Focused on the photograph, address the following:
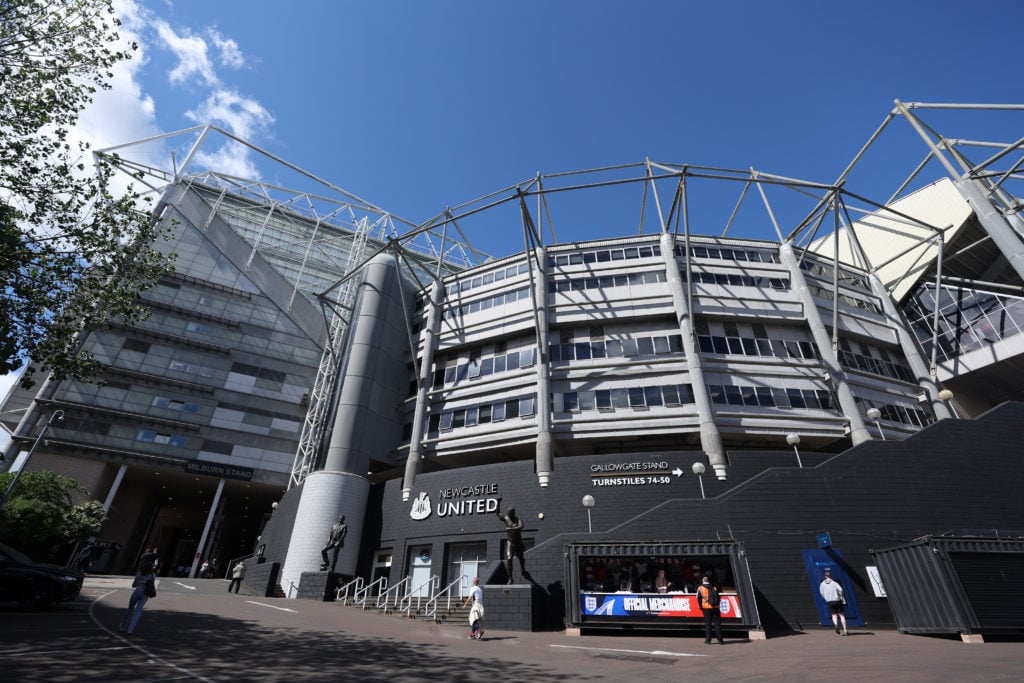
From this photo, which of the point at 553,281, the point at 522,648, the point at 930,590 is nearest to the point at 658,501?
the point at 930,590

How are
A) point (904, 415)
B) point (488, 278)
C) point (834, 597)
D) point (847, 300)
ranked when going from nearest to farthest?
point (834, 597) → point (904, 415) → point (847, 300) → point (488, 278)

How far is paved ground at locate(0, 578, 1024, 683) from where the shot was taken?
302 inches

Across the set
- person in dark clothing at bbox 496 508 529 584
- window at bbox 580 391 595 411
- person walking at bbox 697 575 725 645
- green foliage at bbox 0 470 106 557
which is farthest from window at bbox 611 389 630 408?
green foliage at bbox 0 470 106 557

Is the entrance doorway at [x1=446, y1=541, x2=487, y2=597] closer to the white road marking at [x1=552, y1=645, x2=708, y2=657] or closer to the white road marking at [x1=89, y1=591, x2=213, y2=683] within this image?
the white road marking at [x1=552, y1=645, x2=708, y2=657]

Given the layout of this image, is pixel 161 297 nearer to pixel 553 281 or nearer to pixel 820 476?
pixel 553 281

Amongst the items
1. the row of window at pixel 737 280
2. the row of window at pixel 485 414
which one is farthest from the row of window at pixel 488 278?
the row of window at pixel 737 280

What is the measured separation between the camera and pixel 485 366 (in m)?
35.2

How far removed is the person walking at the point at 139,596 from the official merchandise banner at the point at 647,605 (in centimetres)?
1249

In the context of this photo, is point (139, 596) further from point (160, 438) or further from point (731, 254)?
point (731, 254)

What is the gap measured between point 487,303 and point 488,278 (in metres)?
2.60

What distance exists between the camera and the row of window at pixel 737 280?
34.8 m

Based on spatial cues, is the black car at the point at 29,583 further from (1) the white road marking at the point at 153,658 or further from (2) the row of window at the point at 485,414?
(2) the row of window at the point at 485,414

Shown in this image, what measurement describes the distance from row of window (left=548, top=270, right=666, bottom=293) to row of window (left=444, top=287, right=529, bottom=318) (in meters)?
2.22

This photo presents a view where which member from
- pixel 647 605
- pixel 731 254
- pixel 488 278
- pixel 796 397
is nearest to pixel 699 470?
pixel 647 605
